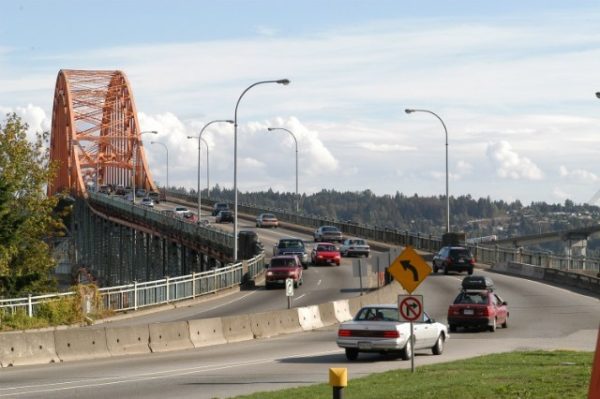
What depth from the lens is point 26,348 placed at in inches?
1075

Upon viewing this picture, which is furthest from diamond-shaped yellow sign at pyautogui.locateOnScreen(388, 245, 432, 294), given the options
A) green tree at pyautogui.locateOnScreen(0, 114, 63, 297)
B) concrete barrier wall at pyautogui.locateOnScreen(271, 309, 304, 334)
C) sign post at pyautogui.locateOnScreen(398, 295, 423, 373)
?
green tree at pyautogui.locateOnScreen(0, 114, 63, 297)

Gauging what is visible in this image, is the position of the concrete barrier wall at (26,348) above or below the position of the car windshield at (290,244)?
below

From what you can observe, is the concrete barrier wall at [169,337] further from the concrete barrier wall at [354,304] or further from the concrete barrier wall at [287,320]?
the concrete barrier wall at [354,304]

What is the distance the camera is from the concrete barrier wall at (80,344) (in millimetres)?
28219

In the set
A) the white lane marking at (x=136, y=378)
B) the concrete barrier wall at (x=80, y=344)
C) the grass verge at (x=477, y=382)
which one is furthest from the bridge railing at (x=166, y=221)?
the grass verge at (x=477, y=382)

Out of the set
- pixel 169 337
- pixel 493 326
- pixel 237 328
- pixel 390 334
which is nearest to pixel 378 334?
pixel 390 334

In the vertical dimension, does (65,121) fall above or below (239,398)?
above

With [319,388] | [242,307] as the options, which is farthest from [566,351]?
[242,307]

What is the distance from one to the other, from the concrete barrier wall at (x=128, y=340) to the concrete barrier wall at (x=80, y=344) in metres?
0.19

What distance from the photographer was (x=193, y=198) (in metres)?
170

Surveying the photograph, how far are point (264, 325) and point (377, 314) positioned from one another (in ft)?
31.0

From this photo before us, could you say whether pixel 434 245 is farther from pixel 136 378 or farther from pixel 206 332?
pixel 136 378

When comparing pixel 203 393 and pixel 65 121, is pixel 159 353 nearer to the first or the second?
pixel 203 393

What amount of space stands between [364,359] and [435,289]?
29.3 m
